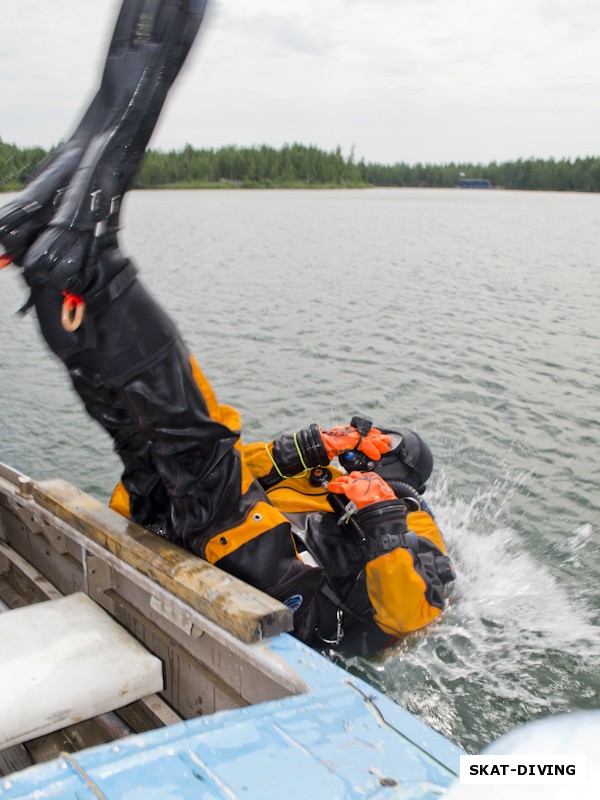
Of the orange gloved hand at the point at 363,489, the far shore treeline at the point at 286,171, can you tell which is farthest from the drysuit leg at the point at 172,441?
the far shore treeline at the point at 286,171

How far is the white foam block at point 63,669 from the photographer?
103 inches

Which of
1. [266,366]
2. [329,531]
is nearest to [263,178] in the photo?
[266,366]

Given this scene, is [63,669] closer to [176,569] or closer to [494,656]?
[176,569]

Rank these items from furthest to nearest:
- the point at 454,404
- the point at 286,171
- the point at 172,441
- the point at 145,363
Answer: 1. the point at 286,171
2. the point at 454,404
3. the point at 172,441
4. the point at 145,363

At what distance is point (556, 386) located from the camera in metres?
10.8

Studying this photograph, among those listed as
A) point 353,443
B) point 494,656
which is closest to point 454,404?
point 494,656

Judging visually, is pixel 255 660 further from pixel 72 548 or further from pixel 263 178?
pixel 263 178

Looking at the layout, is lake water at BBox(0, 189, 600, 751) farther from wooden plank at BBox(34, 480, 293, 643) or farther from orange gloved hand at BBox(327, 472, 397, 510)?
wooden plank at BBox(34, 480, 293, 643)

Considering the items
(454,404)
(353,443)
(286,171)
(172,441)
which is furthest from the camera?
(286,171)

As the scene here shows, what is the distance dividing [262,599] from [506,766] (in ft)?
5.71

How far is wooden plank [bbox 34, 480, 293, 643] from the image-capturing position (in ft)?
8.73

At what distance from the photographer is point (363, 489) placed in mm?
3709

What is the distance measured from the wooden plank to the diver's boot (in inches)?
46.4

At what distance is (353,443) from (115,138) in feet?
6.89
